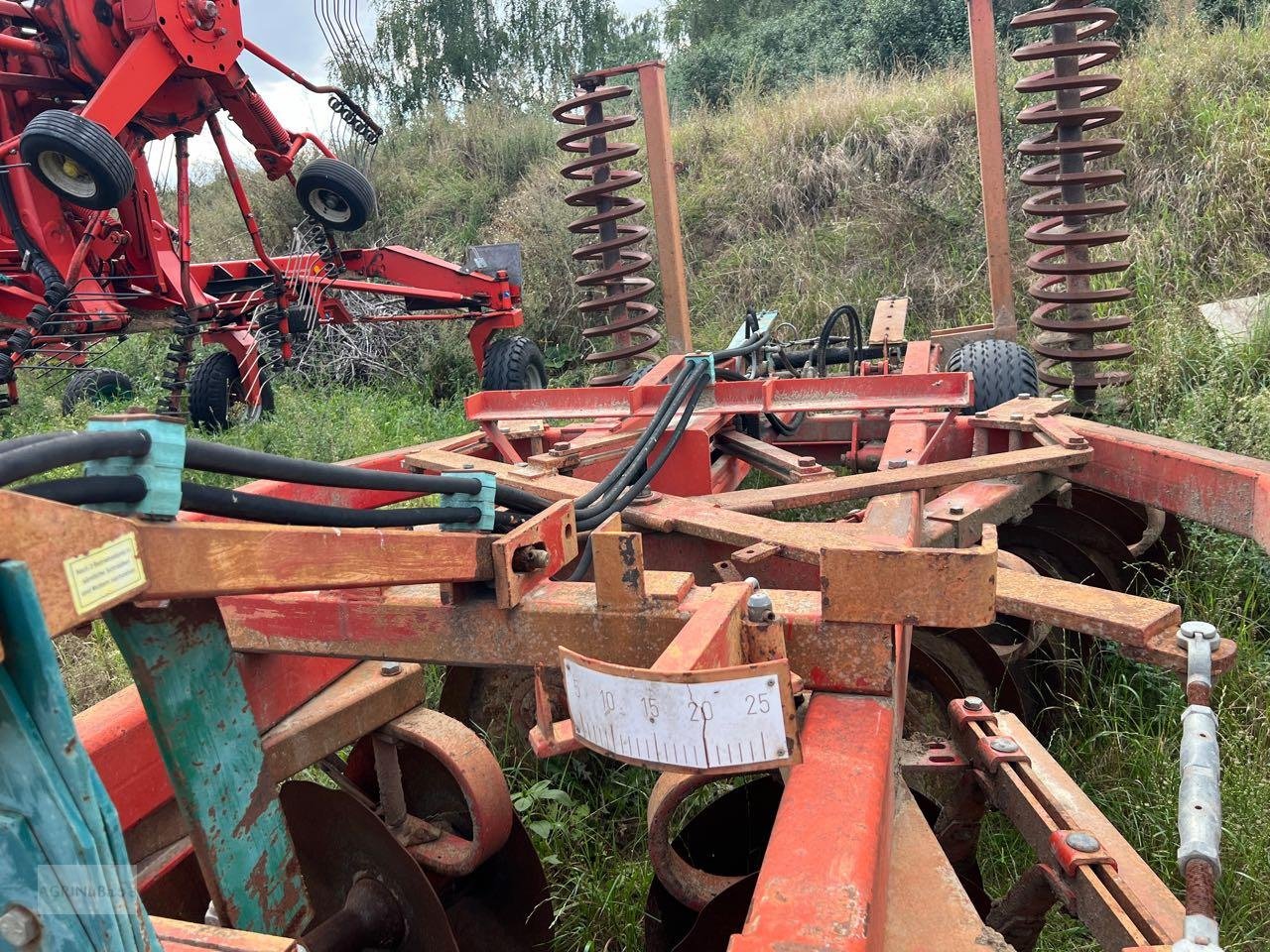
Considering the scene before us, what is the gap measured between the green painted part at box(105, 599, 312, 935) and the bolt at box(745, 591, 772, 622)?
30.5 inches

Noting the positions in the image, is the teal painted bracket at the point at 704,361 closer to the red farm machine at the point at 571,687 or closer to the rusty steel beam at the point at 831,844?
the red farm machine at the point at 571,687

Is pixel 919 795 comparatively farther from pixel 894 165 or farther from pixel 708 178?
pixel 708 178

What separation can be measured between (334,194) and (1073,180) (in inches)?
178

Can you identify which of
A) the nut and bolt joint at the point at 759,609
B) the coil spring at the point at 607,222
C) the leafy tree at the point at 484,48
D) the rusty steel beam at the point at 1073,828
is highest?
the leafy tree at the point at 484,48

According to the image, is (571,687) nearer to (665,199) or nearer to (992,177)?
(992,177)

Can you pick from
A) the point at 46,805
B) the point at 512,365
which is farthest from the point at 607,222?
the point at 46,805

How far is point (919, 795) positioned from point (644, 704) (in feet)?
3.40

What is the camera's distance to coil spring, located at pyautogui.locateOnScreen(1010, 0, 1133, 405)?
15.2 feet

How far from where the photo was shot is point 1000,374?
4.04m

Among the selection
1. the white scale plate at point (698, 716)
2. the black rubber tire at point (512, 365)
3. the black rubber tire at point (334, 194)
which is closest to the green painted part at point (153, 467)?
the white scale plate at point (698, 716)

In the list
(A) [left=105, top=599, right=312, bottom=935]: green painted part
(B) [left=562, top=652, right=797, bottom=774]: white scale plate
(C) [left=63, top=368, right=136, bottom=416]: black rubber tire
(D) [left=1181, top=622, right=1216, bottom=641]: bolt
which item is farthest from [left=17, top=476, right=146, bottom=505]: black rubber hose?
(C) [left=63, top=368, right=136, bottom=416]: black rubber tire

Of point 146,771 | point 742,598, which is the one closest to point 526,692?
point 146,771

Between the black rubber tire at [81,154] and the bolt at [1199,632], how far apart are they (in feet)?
16.3

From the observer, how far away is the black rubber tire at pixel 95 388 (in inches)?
317
